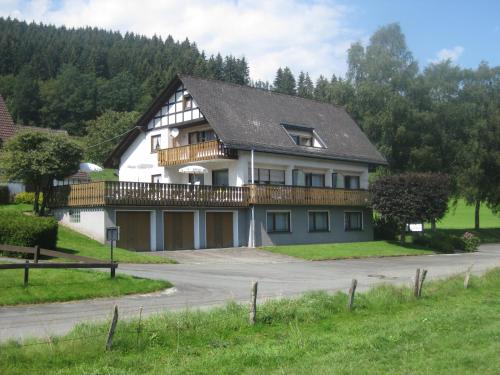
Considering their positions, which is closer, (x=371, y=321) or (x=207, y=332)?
(x=207, y=332)

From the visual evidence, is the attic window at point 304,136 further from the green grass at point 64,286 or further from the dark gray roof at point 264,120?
the green grass at point 64,286

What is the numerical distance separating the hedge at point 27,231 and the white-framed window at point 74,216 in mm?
7612

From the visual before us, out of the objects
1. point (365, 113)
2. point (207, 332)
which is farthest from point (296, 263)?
point (365, 113)

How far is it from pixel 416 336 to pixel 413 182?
27900 mm

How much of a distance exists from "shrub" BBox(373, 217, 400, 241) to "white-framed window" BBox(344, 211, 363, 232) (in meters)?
2.15

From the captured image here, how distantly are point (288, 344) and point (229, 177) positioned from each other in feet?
90.1

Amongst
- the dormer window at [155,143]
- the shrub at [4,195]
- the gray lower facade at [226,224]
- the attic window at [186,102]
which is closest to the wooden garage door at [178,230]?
the gray lower facade at [226,224]

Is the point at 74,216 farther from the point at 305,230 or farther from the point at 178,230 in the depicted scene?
the point at 305,230

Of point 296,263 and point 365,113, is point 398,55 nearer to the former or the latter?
point 365,113

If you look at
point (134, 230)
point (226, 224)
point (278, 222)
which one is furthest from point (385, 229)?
point (134, 230)

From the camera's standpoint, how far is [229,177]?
37.6m

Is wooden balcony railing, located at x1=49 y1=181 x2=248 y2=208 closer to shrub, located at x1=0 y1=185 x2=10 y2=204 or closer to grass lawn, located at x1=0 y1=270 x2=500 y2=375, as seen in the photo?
shrub, located at x1=0 y1=185 x2=10 y2=204

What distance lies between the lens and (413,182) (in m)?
38.0

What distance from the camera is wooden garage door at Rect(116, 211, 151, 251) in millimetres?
30500
